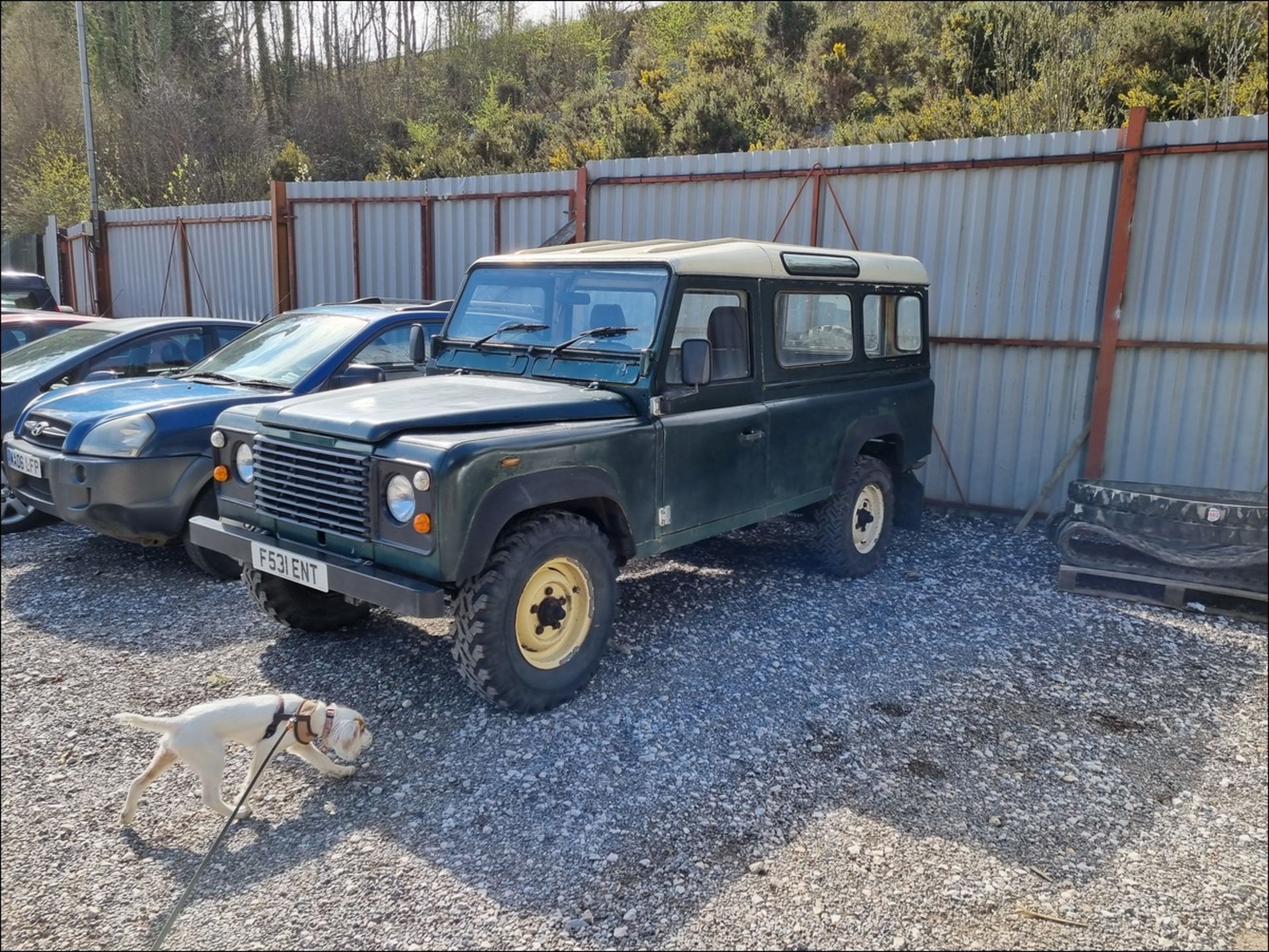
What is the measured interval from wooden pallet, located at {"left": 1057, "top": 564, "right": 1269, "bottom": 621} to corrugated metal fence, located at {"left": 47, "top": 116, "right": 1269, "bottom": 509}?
5.77 ft

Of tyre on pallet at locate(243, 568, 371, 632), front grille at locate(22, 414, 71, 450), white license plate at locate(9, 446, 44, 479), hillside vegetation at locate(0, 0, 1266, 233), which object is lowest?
tyre on pallet at locate(243, 568, 371, 632)

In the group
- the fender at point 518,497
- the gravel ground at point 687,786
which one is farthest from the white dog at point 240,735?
the fender at point 518,497

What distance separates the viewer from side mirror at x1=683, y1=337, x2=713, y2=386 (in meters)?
4.48

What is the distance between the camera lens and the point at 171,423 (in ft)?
18.6

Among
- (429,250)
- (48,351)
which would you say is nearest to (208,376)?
(48,351)

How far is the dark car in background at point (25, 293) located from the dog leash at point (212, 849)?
33.2 feet

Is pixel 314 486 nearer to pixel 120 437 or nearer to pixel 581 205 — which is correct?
pixel 120 437

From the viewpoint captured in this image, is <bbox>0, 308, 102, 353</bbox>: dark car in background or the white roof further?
<bbox>0, 308, 102, 353</bbox>: dark car in background

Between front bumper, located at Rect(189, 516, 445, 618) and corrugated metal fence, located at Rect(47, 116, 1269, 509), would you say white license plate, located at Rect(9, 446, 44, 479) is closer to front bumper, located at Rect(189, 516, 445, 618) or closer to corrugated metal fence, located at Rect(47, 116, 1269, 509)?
front bumper, located at Rect(189, 516, 445, 618)

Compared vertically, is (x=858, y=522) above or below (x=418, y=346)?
below

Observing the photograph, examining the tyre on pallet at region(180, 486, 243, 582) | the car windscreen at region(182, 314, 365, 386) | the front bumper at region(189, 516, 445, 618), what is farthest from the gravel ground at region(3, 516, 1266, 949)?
the car windscreen at region(182, 314, 365, 386)

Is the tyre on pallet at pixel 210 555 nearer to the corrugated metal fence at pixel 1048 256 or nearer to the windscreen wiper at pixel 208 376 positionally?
the windscreen wiper at pixel 208 376

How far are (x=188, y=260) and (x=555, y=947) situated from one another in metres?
13.9

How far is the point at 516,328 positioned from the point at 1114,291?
4.94 meters
